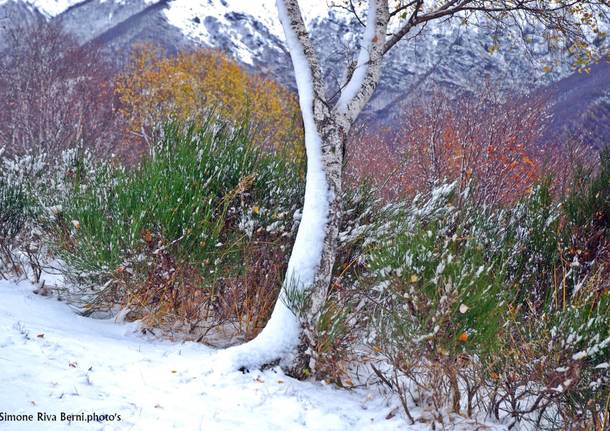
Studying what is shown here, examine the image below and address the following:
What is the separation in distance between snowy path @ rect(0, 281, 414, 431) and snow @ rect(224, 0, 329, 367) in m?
0.17

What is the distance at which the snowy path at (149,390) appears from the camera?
10.2ft

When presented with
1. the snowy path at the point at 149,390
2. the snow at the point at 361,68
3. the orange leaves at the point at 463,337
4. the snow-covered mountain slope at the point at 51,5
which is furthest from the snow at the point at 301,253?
the snow-covered mountain slope at the point at 51,5

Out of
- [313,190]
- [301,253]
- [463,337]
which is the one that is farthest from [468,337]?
[313,190]

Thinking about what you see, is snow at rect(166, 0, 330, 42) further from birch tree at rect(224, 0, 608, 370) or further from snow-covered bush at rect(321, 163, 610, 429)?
snow-covered bush at rect(321, 163, 610, 429)

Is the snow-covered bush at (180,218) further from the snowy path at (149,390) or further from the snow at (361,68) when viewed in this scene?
the snow at (361,68)

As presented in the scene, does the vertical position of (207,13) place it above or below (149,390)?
above

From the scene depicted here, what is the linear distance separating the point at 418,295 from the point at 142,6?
7865cm

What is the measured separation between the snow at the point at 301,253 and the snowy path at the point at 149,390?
17cm

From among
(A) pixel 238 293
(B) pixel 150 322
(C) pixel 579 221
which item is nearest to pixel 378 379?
(A) pixel 238 293

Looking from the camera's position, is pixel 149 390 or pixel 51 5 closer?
pixel 149 390

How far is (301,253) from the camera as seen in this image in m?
4.32

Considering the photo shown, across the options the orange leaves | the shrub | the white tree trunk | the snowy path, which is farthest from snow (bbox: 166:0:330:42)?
the orange leaves

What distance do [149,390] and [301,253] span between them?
1.52m

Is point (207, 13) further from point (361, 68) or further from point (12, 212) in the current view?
point (361, 68)
